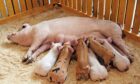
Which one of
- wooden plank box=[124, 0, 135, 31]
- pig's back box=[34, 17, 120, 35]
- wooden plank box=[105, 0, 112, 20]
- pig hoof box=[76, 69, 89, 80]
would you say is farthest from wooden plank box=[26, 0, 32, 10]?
pig hoof box=[76, 69, 89, 80]

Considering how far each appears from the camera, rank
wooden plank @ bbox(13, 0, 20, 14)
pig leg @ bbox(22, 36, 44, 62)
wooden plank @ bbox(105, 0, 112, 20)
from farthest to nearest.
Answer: wooden plank @ bbox(13, 0, 20, 14)
wooden plank @ bbox(105, 0, 112, 20)
pig leg @ bbox(22, 36, 44, 62)

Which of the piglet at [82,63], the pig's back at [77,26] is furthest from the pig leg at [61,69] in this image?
the pig's back at [77,26]

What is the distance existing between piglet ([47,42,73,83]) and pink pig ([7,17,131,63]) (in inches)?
9.6

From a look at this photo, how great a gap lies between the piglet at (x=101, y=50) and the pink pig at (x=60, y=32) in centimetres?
25

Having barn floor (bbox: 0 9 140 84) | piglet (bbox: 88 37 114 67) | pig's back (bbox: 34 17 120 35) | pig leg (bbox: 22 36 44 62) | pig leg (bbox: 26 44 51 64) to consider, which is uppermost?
pig's back (bbox: 34 17 120 35)

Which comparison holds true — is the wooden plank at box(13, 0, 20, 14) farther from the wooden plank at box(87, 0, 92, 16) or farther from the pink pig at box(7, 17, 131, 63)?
the wooden plank at box(87, 0, 92, 16)

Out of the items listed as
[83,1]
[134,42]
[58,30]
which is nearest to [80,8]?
[83,1]

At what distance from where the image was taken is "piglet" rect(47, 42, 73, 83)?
1.53 meters

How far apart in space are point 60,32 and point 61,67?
1.74 ft

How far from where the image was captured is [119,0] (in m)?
2.10

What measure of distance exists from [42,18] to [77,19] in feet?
2.31

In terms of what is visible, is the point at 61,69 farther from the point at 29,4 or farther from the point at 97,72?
the point at 29,4

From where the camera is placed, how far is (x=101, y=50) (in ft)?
5.46

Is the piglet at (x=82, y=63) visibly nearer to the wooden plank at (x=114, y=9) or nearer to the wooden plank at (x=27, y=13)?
the wooden plank at (x=114, y=9)
